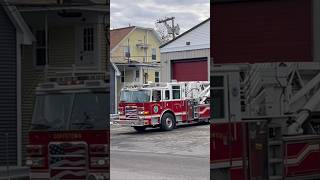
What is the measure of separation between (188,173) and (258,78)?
7.79 feet

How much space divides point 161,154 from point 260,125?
2.23m

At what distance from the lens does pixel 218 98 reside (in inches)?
197

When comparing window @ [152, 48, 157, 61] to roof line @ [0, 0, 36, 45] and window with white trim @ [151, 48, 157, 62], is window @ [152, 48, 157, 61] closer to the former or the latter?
window with white trim @ [151, 48, 157, 62]

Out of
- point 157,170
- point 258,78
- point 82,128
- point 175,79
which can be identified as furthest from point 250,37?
point 157,170

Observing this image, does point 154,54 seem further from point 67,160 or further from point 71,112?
point 67,160

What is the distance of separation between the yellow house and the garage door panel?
189 millimetres

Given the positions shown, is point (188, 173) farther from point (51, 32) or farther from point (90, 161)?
point (51, 32)

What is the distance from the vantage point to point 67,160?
490 cm

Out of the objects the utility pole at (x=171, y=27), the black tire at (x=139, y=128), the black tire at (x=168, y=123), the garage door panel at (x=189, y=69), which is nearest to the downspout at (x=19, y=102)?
the utility pole at (x=171, y=27)

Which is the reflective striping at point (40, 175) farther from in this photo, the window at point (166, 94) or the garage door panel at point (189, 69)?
the window at point (166, 94)

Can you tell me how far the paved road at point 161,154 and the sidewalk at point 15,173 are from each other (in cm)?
121

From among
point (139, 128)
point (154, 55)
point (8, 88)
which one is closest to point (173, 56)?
point (154, 55)

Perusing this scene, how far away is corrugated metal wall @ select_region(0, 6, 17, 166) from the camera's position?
4875 millimetres

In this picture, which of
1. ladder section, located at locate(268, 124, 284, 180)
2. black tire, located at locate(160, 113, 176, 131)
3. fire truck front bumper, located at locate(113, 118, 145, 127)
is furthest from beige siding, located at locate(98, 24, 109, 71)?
black tire, located at locate(160, 113, 176, 131)
